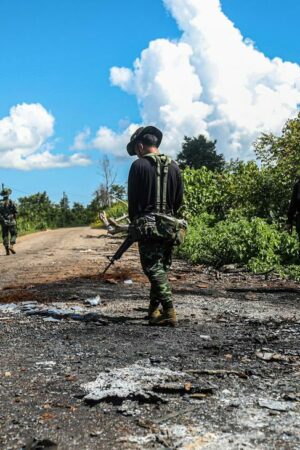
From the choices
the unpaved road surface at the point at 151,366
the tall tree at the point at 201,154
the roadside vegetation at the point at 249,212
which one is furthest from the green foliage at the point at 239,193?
the tall tree at the point at 201,154

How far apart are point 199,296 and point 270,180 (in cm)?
888

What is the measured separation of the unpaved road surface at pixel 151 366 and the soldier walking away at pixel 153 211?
1.03 feet

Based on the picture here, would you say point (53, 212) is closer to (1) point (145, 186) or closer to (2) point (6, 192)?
(2) point (6, 192)

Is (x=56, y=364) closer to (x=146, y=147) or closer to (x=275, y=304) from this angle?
(x=146, y=147)

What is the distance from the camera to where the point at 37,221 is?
162 feet

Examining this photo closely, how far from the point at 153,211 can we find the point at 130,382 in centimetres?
220

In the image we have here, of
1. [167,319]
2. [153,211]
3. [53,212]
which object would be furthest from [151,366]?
[53,212]

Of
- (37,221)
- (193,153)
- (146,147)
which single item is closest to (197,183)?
(146,147)

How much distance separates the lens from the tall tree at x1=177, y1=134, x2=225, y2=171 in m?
47.2

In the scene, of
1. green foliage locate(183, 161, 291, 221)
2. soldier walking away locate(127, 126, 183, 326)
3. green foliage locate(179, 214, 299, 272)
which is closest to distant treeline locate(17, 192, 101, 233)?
green foliage locate(183, 161, 291, 221)

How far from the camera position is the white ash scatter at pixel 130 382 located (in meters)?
3.06

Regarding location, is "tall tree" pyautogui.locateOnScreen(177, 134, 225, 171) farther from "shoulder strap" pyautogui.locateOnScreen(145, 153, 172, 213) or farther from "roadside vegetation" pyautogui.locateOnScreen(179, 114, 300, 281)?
"shoulder strap" pyautogui.locateOnScreen(145, 153, 172, 213)

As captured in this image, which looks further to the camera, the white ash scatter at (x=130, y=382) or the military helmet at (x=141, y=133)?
the military helmet at (x=141, y=133)

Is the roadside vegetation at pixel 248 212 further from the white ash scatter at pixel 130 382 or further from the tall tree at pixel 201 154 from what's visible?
the tall tree at pixel 201 154
